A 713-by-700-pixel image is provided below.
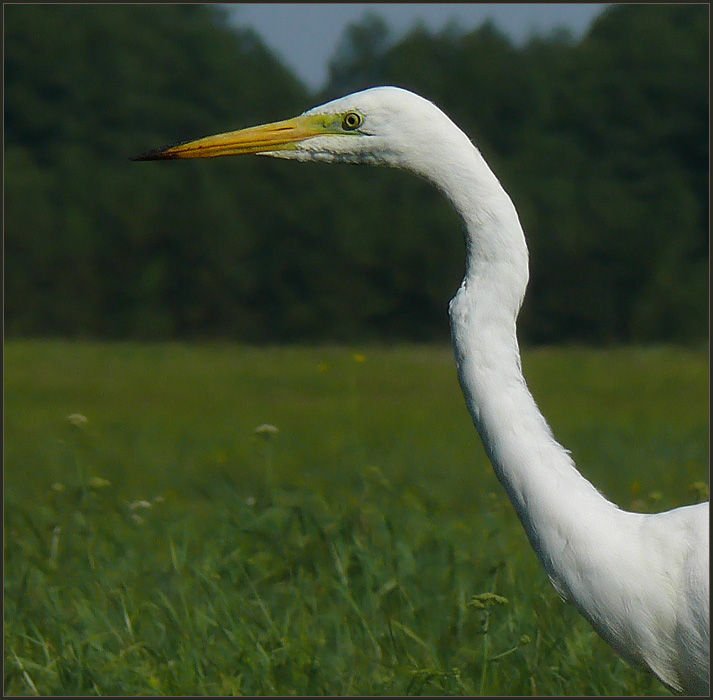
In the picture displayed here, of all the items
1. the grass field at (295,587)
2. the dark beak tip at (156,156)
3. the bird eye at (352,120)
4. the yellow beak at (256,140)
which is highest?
the bird eye at (352,120)

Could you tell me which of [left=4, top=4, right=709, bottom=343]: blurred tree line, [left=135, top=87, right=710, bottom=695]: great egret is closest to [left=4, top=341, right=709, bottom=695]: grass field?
[left=135, top=87, right=710, bottom=695]: great egret

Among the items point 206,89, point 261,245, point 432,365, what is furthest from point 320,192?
point 432,365

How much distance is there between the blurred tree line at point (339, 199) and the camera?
25.6m

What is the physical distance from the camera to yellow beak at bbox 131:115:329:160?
252 centimetres

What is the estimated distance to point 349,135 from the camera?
2484mm

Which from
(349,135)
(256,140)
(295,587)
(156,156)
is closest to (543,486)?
(349,135)

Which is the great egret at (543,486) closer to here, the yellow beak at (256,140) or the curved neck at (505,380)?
the curved neck at (505,380)

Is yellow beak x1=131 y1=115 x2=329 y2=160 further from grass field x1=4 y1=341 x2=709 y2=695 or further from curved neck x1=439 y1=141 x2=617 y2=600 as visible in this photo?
grass field x1=4 y1=341 x2=709 y2=695

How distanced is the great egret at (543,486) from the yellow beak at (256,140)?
0.27 m

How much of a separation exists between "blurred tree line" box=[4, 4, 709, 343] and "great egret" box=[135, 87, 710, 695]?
2301cm

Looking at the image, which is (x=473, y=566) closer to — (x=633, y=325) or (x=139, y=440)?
(x=139, y=440)

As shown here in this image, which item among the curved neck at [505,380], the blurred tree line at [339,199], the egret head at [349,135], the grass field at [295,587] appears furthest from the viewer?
the blurred tree line at [339,199]

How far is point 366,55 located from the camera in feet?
87.7

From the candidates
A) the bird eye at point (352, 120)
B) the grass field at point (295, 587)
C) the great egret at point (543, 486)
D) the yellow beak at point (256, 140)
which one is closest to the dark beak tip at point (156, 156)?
the yellow beak at point (256, 140)
